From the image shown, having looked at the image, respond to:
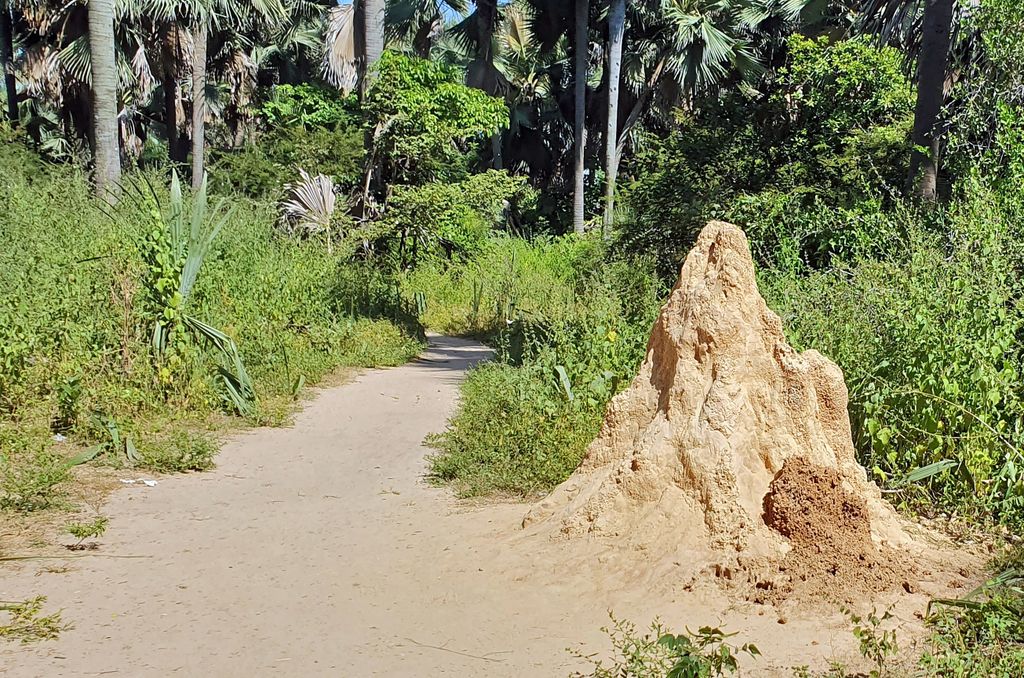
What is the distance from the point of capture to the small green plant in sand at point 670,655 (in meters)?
3.65

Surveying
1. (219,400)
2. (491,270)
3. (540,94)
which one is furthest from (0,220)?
(540,94)

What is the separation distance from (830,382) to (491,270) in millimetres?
15542

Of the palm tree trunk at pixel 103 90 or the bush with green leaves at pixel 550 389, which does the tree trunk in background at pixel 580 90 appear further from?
the palm tree trunk at pixel 103 90

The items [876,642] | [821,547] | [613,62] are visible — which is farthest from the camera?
[613,62]

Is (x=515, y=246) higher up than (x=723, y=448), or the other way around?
(x=515, y=246)

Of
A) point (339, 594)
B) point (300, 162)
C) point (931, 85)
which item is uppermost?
point (300, 162)

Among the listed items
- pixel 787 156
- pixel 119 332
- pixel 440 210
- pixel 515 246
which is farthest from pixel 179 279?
pixel 515 246

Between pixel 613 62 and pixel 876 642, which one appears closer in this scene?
pixel 876 642

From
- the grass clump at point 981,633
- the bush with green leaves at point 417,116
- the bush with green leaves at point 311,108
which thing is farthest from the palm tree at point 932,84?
the bush with green leaves at point 311,108

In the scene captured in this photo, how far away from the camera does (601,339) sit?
362 inches

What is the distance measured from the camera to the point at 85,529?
5.79 metres

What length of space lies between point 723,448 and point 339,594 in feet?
6.97

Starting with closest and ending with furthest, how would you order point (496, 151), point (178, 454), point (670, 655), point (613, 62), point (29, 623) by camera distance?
point (670, 655)
point (29, 623)
point (178, 454)
point (613, 62)
point (496, 151)

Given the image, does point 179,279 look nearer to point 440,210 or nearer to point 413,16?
point 440,210
